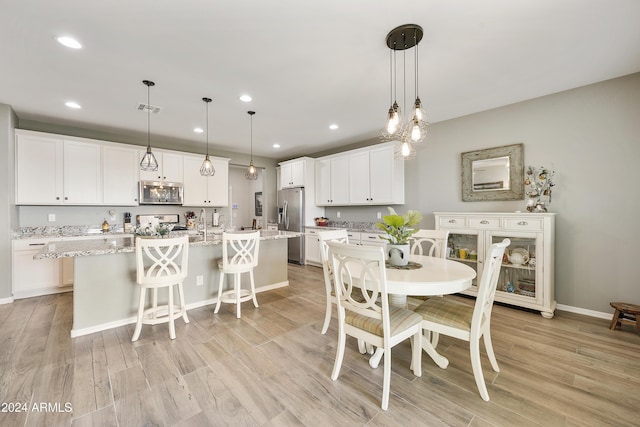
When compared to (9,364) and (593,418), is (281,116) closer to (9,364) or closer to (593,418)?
(9,364)

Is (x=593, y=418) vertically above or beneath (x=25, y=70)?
beneath

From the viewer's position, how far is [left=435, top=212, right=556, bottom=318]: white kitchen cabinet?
303 centimetres

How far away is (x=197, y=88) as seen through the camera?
3012mm

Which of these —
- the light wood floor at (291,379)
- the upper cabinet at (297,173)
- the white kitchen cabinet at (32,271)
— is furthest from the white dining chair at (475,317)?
the white kitchen cabinet at (32,271)

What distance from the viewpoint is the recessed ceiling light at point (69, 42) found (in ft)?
6.98

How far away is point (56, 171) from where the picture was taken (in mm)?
3986

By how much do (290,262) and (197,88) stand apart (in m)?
4.09

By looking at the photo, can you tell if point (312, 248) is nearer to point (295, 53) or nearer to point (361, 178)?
point (361, 178)

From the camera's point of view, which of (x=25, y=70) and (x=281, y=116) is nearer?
(x=25, y=70)

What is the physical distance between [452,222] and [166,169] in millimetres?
4947

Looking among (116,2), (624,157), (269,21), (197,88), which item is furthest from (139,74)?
(624,157)

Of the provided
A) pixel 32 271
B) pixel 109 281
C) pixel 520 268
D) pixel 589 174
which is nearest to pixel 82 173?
pixel 32 271

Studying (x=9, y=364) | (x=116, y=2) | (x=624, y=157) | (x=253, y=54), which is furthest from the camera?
(x=624, y=157)

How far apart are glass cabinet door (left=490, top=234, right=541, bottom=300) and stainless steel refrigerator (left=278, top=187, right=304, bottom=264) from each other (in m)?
3.64
